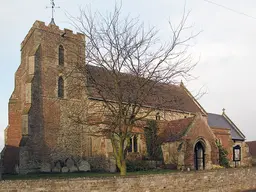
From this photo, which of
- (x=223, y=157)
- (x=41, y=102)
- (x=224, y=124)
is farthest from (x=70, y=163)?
(x=224, y=124)

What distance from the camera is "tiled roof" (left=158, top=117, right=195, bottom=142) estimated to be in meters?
32.4

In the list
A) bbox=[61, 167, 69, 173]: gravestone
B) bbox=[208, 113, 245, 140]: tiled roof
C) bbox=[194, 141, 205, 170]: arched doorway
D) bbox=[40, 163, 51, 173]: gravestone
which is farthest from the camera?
bbox=[208, 113, 245, 140]: tiled roof

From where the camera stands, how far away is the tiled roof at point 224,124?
155ft

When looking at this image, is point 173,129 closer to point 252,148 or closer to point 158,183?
point 158,183

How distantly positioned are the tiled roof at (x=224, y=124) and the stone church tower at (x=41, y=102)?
2271 cm

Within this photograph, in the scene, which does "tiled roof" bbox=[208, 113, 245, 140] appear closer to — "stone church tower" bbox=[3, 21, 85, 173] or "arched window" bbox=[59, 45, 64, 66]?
"stone church tower" bbox=[3, 21, 85, 173]

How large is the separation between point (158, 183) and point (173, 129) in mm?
17687

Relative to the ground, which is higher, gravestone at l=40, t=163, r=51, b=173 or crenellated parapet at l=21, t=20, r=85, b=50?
crenellated parapet at l=21, t=20, r=85, b=50

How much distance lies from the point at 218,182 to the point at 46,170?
619 inches

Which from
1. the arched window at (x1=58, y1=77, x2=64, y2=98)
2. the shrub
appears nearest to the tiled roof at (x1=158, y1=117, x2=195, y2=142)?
the shrub

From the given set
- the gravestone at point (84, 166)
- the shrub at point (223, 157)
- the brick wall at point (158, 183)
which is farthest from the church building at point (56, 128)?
the brick wall at point (158, 183)

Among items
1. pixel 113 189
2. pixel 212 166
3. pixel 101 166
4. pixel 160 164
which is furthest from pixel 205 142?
pixel 113 189

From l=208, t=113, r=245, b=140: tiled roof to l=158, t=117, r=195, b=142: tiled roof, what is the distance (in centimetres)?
1318

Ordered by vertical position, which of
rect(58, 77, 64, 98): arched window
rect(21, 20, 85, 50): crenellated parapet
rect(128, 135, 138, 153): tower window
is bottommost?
rect(128, 135, 138, 153): tower window
